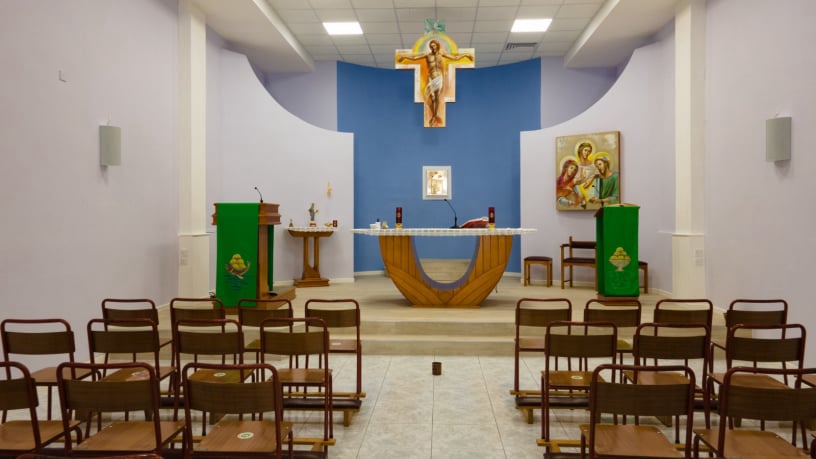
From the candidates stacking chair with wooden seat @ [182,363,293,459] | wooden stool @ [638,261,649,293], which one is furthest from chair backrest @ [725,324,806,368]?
wooden stool @ [638,261,649,293]

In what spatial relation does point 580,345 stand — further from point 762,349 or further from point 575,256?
point 575,256

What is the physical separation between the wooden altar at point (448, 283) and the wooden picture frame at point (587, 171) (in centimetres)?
279

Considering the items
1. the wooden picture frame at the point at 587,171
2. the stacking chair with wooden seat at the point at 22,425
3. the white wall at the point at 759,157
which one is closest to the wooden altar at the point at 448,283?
the white wall at the point at 759,157

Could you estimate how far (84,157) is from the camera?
5.39 m

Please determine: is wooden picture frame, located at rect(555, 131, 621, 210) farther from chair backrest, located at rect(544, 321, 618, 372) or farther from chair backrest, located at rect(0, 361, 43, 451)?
chair backrest, located at rect(0, 361, 43, 451)

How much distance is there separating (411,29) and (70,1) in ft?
16.5

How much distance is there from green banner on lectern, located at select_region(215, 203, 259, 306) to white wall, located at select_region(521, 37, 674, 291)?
5099 mm

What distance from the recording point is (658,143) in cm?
830

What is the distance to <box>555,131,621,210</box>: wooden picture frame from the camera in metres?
8.91

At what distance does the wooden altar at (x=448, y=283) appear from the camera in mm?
6762

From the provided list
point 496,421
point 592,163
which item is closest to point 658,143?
point 592,163

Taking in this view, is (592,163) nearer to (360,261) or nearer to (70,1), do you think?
(360,261)

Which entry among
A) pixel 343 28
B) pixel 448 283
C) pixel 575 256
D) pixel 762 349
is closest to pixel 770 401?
pixel 762 349

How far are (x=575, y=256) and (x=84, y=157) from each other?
7.20 m
